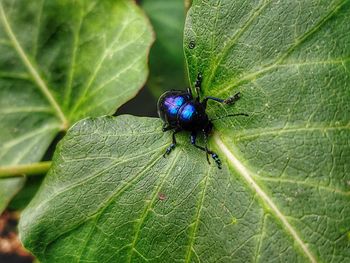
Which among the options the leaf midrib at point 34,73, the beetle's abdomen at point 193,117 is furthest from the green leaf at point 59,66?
the beetle's abdomen at point 193,117

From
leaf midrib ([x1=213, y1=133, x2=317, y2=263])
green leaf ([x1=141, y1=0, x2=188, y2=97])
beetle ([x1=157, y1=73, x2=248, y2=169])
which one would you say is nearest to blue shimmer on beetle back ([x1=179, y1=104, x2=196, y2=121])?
beetle ([x1=157, y1=73, x2=248, y2=169])

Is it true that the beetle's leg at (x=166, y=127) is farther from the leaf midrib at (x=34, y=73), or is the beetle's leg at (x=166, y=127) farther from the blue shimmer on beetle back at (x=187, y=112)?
the leaf midrib at (x=34, y=73)

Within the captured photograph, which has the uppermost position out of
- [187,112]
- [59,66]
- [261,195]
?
[59,66]

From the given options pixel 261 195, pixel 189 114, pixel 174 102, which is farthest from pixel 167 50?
pixel 261 195

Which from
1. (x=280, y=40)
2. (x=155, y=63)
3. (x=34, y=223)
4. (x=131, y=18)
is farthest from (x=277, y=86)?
(x=155, y=63)

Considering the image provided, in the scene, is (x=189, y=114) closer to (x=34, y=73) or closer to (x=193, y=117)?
(x=193, y=117)

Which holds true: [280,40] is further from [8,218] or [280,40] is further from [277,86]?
A: [8,218]

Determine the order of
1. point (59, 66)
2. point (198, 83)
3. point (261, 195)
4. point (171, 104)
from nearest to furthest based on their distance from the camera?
1. point (261, 195)
2. point (198, 83)
3. point (171, 104)
4. point (59, 66)
